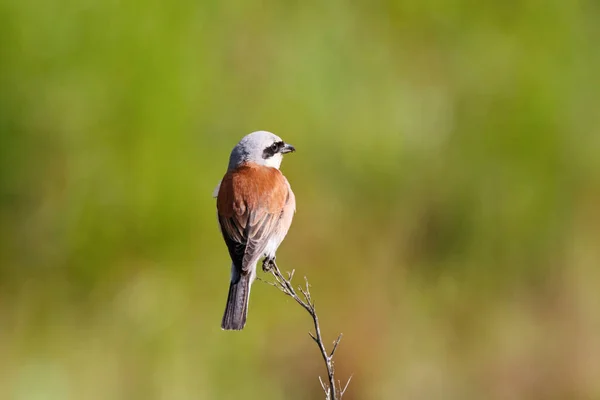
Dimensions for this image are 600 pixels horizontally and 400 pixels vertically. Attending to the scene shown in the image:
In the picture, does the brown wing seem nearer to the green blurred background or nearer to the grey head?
the grey head

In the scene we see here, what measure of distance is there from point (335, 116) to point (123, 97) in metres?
1.47

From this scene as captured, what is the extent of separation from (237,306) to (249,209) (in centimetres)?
39

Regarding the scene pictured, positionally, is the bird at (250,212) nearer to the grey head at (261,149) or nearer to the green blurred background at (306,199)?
the grey head at (261,149)

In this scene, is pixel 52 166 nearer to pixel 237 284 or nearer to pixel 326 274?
pixel 326 274

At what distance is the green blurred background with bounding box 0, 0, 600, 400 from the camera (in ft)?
16.9

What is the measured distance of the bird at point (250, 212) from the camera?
3.38 metres

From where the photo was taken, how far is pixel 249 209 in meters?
3.49

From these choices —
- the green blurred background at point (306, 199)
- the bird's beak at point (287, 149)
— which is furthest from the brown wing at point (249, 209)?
the green blurred background at point (306, 199)

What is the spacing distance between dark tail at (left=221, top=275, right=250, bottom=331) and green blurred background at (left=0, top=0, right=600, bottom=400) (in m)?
A: 1.71

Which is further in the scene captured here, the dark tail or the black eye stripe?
the black eye stripe

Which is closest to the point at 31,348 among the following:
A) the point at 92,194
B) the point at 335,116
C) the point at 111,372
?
the point at 111,372

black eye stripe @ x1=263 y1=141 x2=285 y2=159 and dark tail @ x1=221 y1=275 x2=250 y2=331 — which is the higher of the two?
black eye stripe @ x1=263 y1=141 x2=285 y2=159

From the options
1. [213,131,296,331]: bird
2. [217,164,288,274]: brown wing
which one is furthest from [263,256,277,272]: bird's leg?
[217,164,288,274]: brown wing

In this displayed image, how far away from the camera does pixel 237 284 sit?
11.1 ft
